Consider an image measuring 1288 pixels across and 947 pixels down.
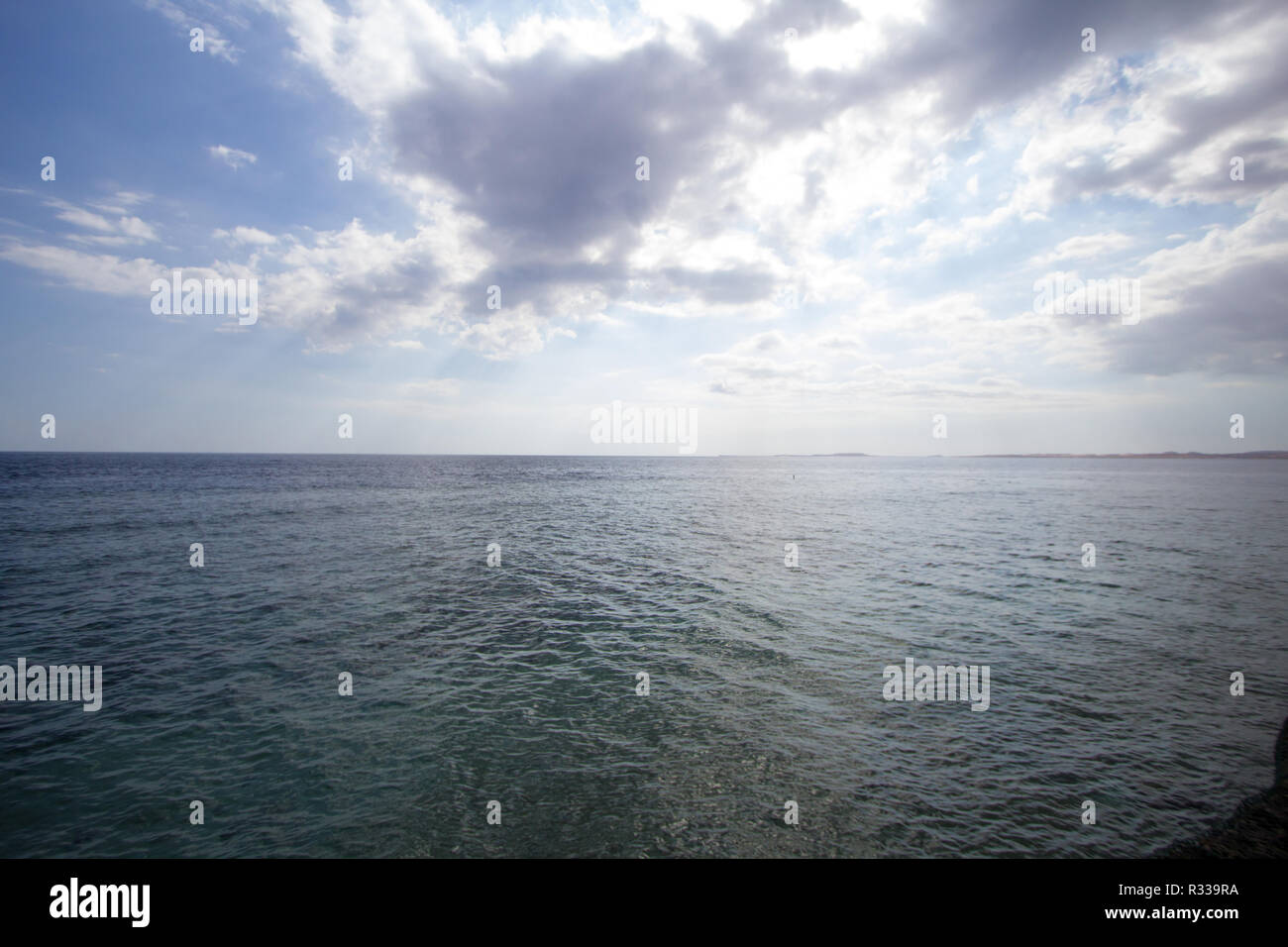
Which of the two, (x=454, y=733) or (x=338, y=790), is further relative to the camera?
(x=454, y=733)

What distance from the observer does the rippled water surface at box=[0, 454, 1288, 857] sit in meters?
10.3

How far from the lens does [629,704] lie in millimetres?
15383

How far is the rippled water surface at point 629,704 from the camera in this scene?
10.3 metres
